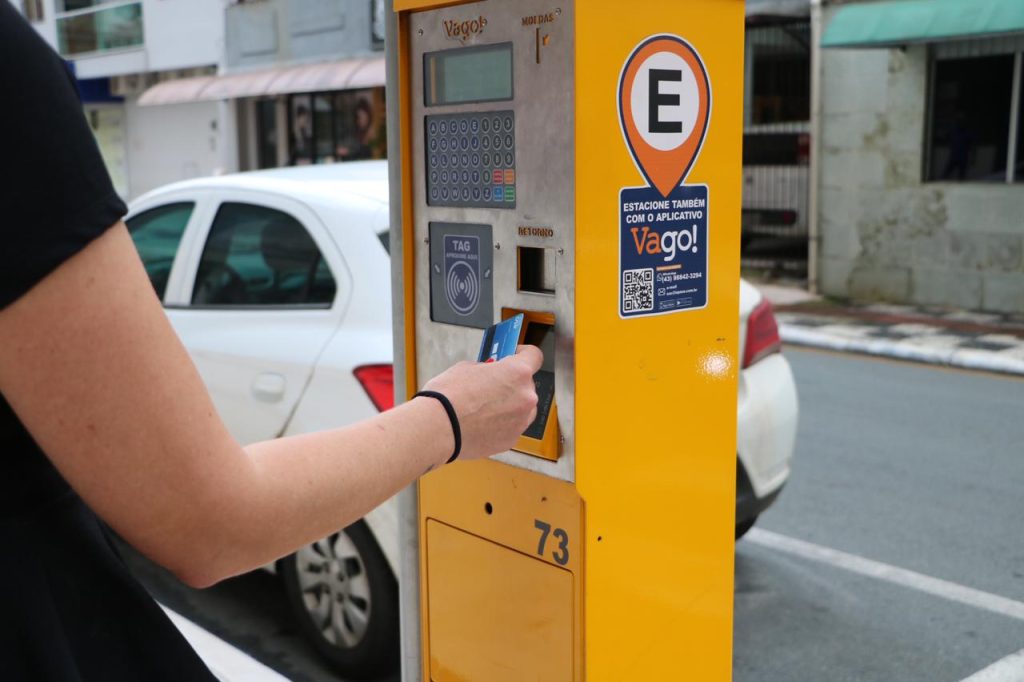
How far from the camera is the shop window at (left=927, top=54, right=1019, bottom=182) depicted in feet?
35.1

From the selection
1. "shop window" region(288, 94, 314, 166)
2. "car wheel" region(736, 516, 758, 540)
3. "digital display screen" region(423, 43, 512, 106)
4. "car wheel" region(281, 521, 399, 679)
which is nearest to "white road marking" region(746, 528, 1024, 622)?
"car wheel" region(736, 516, 758, 540)

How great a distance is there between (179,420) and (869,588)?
3885 millimetres

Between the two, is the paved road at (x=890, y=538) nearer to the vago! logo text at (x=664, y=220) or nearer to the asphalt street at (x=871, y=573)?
the asphalt street at (x=871, y=573)

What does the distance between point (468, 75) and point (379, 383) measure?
61.4 inches

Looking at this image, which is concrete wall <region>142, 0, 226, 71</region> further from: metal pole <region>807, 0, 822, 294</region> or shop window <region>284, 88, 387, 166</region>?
metal pole <region>807, 0, 822, 294</region>

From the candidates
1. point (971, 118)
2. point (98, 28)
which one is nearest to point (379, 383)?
point (971, 118)

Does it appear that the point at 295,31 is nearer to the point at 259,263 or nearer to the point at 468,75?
the point at 259,263

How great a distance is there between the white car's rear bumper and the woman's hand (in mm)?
2495

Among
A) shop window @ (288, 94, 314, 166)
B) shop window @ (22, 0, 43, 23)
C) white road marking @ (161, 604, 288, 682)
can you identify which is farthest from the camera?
shop window @ (22, 0, 43, 23)

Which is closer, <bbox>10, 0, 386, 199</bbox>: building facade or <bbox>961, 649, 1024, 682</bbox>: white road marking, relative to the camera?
<bbox>961, 649, 1024, 682</bbox>: white road marking

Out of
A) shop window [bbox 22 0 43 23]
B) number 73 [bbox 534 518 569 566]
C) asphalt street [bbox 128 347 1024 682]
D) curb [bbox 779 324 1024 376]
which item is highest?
shop window [bbox 22 0 43 23]

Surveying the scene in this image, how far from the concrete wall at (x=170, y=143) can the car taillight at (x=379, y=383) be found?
20018 millimetres

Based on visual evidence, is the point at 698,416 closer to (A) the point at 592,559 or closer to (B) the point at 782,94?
(A) the point at 592,559

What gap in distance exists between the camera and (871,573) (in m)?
4.55
